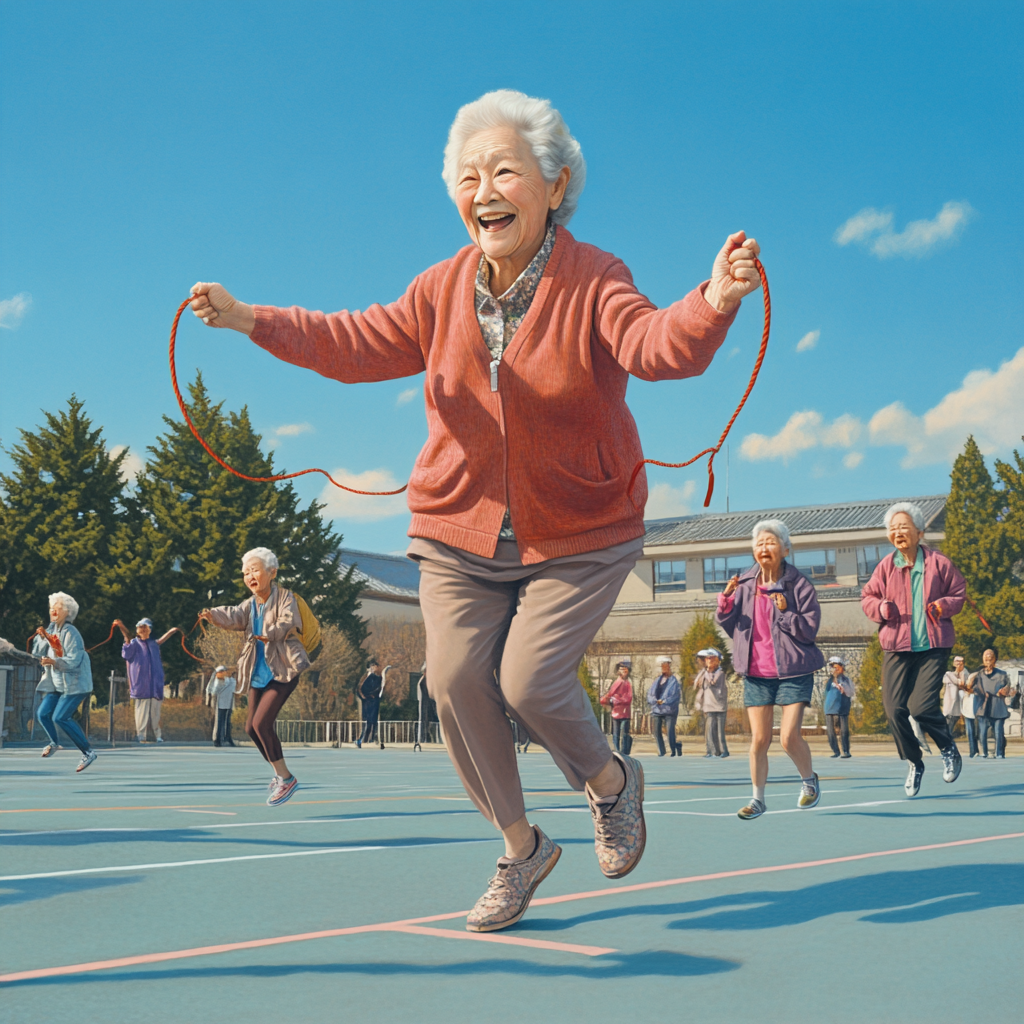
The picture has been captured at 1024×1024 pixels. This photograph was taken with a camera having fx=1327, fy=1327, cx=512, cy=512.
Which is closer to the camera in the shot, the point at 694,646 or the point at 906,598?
the point at 906,598

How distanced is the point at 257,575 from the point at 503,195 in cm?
579

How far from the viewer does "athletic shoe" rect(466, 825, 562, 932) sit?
389cm

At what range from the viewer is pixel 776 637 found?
8.59 metres

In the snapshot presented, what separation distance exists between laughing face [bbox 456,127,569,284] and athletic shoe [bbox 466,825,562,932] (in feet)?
6.00

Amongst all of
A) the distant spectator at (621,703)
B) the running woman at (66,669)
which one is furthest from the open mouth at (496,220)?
the distant spectator at (621,703)

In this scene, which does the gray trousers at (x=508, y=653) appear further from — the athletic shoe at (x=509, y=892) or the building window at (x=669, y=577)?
the building window at (x=669, y=577)

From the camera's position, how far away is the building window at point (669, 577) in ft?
210

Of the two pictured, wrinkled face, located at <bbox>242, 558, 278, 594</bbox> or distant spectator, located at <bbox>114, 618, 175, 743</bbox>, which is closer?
wrinkled face, located at <bbox>242, 558, 278, 594</bbox>

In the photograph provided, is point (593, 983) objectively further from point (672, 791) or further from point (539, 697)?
point (672, 791)

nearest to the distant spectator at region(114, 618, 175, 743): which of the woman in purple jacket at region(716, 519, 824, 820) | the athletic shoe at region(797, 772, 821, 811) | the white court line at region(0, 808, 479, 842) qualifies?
the white court line at region(0, 808, 479, 842)

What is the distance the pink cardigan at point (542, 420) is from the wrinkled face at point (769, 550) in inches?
176

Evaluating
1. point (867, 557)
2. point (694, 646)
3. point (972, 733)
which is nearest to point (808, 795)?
point (972, 733)

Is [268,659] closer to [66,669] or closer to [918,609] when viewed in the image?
[918,609]

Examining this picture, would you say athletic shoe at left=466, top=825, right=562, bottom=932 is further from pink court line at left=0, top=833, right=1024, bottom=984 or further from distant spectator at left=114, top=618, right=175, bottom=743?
distant spectator at left=114, top=618, right=175, bottom=743
